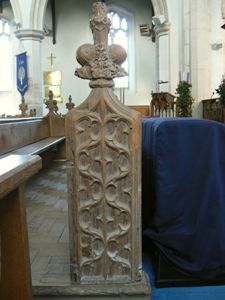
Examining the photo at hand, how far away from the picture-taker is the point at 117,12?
14992 mm

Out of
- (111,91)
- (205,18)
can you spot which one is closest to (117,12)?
(205,18)

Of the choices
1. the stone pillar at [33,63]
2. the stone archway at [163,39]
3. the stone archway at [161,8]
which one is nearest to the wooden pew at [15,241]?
the stone archway at [163,39]

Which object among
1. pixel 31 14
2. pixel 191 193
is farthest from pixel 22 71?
pixel 191 193

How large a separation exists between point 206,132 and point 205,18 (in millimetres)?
8802

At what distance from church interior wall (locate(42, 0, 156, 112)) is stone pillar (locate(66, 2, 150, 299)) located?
13174 millimetres

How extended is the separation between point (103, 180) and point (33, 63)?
34.8 ft

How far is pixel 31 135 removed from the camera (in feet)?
16.5

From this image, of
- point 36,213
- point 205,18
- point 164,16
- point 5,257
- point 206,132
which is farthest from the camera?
point 164,16

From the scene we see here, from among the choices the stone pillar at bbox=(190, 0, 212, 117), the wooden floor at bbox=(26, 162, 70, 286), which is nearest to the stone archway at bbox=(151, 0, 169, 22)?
the stone pillar at bbox=(190, 0, 212, 117)

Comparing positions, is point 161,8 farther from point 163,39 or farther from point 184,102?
point 184,102

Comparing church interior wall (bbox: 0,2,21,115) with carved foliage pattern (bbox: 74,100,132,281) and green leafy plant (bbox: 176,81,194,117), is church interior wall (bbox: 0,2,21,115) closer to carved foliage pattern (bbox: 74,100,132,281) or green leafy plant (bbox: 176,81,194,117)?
green leafy plant (bbox: 176,81,194,117)

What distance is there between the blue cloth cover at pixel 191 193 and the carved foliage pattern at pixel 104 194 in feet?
1.02

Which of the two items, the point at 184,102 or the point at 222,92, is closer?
the point at 222,92

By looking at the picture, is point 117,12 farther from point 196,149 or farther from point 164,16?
point 196,149
